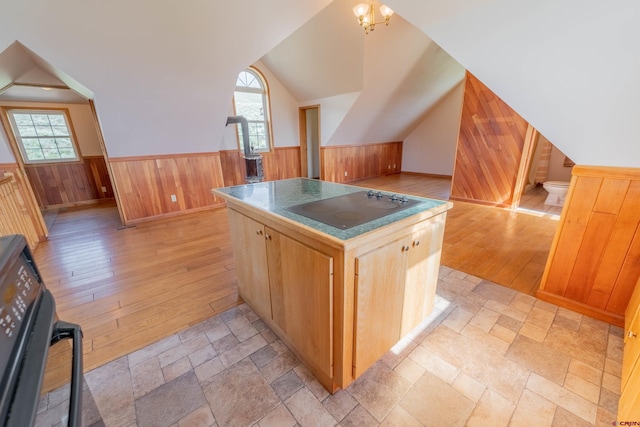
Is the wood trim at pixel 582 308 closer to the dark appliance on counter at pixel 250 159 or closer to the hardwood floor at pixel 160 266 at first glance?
the hardwood floor at pixel 160 266

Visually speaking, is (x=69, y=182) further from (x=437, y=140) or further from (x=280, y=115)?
(x=437, y=140)

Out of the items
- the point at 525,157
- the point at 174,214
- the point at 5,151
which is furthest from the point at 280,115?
the point at 525,157

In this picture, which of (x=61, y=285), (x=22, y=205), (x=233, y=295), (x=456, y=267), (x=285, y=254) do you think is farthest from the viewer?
(x=22, y=205)

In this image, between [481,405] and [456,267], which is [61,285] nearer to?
[481,405]

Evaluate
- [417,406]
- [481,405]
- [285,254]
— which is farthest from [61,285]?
[481,405]

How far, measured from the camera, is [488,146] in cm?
416

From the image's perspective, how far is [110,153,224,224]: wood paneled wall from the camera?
3.81m

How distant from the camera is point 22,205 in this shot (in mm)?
3084

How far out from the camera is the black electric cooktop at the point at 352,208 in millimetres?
1238

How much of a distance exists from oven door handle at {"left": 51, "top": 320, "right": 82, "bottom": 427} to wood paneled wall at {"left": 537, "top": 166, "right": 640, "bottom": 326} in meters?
2.59

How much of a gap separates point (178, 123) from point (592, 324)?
4812mm

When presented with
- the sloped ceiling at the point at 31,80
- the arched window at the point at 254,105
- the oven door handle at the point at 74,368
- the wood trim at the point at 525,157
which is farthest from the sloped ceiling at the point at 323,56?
the oven door handle at the point at 74,368

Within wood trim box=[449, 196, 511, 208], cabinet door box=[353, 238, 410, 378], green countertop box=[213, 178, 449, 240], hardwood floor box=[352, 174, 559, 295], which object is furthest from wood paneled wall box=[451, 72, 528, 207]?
cabinet door box=[353, 238, 410, 378]

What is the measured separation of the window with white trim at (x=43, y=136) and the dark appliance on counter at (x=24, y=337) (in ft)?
19.5
